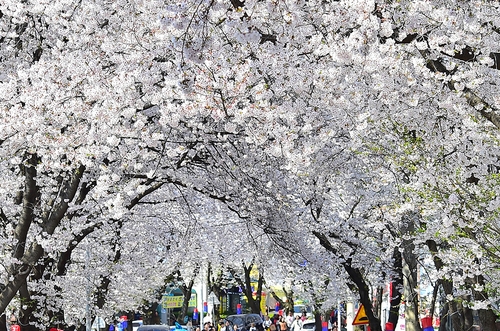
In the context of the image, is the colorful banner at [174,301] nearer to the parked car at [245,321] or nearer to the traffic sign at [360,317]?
the parked car at [245,321]

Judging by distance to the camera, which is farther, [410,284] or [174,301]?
[174,301]

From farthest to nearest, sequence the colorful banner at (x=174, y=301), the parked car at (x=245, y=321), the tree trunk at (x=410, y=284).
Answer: the colorful banner at (x=174, y=301)
the parked car at (x=245, y=321)
the tree trunk at (x=410, y=284)

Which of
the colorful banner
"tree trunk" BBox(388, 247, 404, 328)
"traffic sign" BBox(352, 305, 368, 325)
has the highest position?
the colorful banner

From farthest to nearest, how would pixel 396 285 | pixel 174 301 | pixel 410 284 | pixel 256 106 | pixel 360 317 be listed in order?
pixel 174 301
pixel 396 285
pixel 360 317
pixel 410 284
pixel 256 106

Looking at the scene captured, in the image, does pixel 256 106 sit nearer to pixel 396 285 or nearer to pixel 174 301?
pixel 396 285

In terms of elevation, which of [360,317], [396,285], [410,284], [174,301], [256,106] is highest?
[174,301]

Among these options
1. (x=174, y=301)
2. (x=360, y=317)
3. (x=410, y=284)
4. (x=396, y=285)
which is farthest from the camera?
(x=174, y=301)

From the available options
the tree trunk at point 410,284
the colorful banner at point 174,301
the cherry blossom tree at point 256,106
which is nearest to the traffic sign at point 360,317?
the tree trunk at point 410,284

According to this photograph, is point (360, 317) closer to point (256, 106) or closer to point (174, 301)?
point (256, 106)

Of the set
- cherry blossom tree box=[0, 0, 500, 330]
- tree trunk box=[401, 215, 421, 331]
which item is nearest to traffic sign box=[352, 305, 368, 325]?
tree trunk box=[401, 215, 421, 331]

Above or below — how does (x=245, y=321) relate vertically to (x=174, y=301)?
below

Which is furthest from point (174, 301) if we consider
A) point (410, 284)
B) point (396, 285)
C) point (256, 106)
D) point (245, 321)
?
point (256, 106)

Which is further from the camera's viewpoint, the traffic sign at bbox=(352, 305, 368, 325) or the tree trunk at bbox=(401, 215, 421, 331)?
the traffic sign at bbox=(352, 305, 368, 325)

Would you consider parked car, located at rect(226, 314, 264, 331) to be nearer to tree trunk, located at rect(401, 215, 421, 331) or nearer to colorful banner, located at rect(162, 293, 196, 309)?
colorful banner, located at rect(162, 293, 196, 309)
